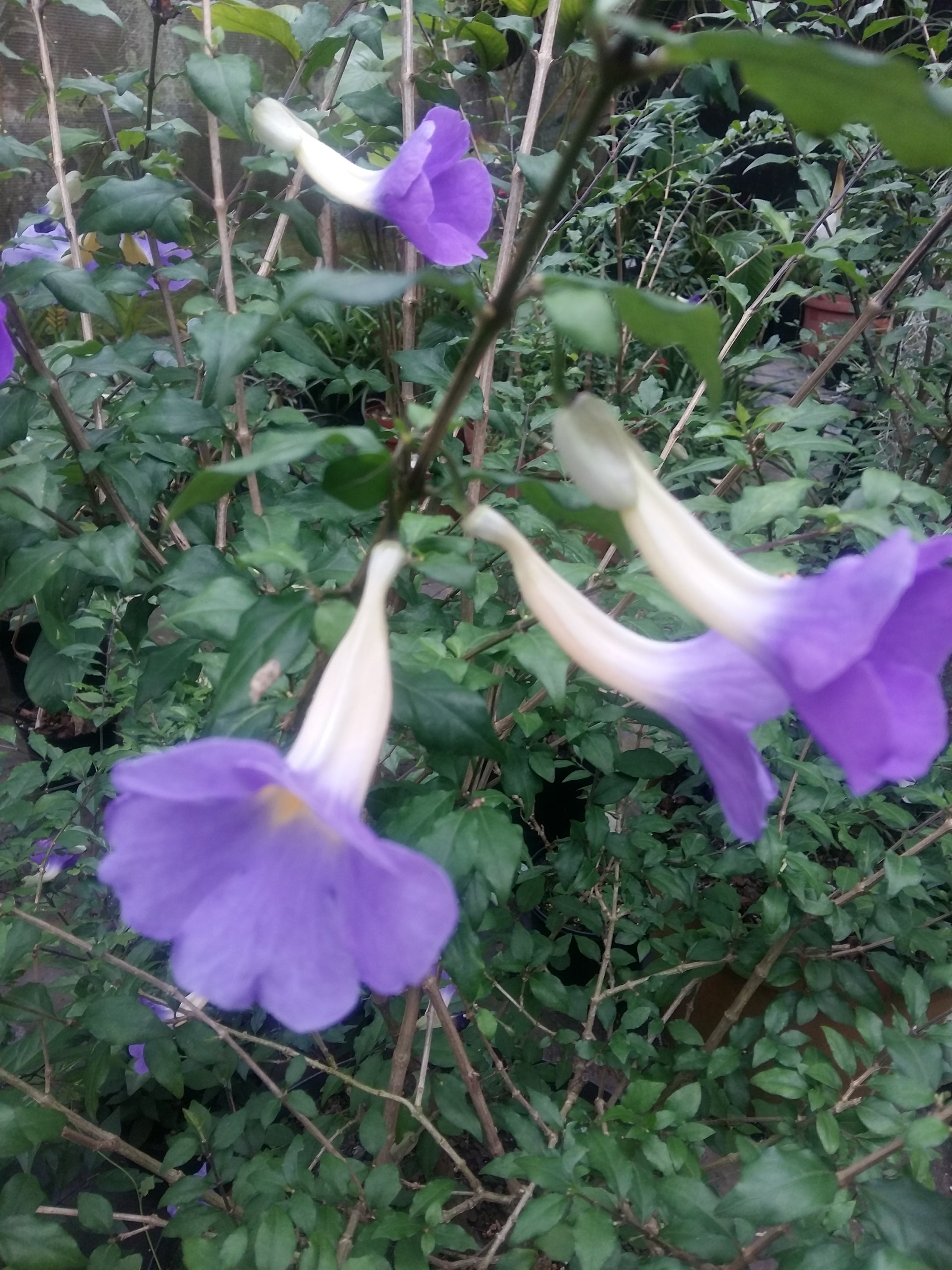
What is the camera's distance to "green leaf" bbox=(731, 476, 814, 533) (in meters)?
0.73

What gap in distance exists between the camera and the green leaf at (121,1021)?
0.90m

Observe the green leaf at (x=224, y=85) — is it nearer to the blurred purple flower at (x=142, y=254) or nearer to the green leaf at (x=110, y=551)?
the blurred purple flower at (x=142, y=254)

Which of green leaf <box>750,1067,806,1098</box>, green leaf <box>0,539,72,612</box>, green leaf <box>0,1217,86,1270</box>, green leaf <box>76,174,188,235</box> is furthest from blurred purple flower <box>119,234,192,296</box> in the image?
green leaf <box>750,1067,806,1098</box>

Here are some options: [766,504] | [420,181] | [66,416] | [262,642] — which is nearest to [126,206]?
[66,416]

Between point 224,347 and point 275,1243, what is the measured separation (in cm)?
81

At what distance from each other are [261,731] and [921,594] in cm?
44

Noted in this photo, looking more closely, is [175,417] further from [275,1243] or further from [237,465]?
[275,1243]

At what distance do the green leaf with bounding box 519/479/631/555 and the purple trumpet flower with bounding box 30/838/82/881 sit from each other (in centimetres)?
99

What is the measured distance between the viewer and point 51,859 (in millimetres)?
1490

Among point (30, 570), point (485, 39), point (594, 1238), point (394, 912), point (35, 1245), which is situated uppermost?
point (485, 39)

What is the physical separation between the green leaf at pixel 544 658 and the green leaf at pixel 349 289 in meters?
0.29

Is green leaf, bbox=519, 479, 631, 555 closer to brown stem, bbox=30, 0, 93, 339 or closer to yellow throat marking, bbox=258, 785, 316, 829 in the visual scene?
yellow throat marking, bbox=258, 785, 316, 829

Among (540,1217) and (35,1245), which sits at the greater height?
(540,1217)

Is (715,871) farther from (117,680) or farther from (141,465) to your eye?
(117,680)
